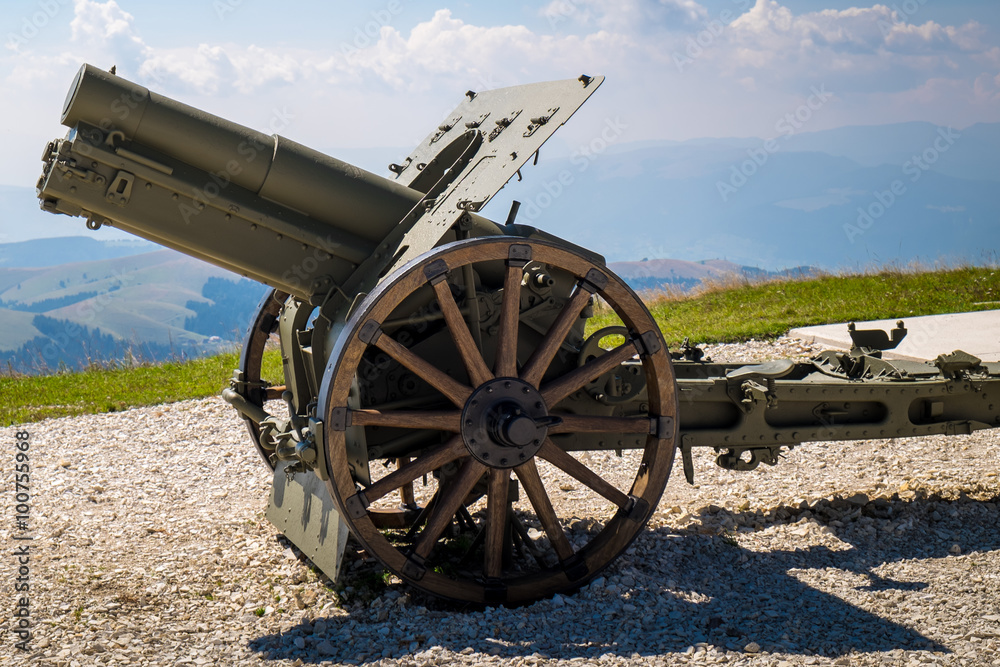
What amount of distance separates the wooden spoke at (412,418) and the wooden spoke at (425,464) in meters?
0.07

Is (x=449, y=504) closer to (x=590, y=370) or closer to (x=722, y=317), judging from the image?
(x=590, y=370)

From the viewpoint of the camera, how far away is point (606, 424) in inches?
163

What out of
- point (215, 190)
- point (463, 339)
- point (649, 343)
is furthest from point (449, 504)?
point (215, 190)

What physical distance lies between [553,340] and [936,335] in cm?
650

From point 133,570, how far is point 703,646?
285cm

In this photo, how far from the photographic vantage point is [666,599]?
13.5 feet

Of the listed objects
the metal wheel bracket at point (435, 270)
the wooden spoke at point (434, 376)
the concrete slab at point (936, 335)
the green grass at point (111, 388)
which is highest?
the concrete slab at point (936, 335)

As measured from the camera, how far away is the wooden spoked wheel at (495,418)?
145 inches

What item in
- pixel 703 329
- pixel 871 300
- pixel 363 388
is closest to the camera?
pixel 363 388

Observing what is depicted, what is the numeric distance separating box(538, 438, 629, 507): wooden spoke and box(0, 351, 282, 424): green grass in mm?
5453

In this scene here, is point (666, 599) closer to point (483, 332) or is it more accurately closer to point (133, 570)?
point (483, 332)

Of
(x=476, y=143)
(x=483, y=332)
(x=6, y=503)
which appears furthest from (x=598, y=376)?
(x=6, y=503)

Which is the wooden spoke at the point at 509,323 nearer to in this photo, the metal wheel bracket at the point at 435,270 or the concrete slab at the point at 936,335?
the metal wheel bracket at the point at 435,270

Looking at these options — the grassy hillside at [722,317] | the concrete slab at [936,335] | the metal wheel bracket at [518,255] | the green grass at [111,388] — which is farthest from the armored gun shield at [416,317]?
the concrete slab at [936,335]
